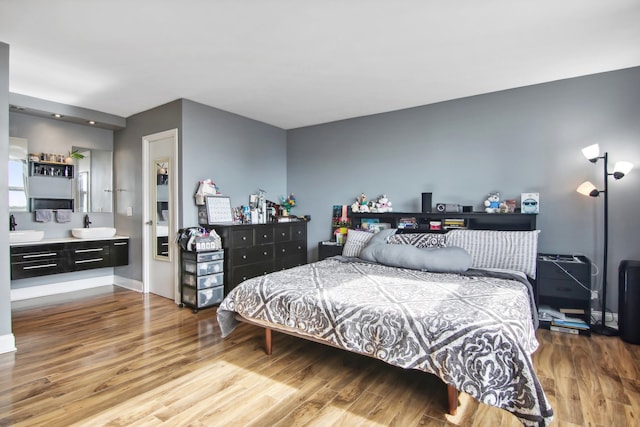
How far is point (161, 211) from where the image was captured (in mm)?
4398

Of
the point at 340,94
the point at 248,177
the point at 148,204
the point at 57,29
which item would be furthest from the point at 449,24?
the point at 148,204

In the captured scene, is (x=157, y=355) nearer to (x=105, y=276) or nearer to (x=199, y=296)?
(x=199, y=296)

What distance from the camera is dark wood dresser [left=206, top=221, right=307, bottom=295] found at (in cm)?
405

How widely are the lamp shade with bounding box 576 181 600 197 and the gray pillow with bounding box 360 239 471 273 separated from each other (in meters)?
1.31

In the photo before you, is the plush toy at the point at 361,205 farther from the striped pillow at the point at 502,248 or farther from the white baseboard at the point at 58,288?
the white baseboard at the point at 58,288

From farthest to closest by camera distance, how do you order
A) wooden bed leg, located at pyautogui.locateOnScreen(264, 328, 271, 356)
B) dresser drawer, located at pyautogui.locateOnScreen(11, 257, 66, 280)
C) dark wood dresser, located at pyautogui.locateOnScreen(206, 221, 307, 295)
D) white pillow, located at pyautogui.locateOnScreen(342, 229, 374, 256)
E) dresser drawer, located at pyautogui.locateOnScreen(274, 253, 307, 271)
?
dresser drawer, located at pyautogui.locateOnScreen(274, 253, 307, 271)
dark wood dresser, located at pyautogui.locateOnScreen(206, 221, 307, 295)
white pillow, located at pyautogui.locateOnScreen(342, 229, 374, 256)
dresser drawer, located at pyautogui.locateOnScreen(11, 257, 66, 280)
wooden bed leg, located at pyautogui.locateOnScreen(264, 328, 271, 356)

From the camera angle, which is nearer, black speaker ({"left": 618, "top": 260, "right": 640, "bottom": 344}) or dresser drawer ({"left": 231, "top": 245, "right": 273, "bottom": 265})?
black speaker ({"left": 618, "top": 260, "right": 640, "bottom": 344})

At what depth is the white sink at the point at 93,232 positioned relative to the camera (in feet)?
14.9

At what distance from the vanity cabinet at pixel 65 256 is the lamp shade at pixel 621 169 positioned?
19.6 ft

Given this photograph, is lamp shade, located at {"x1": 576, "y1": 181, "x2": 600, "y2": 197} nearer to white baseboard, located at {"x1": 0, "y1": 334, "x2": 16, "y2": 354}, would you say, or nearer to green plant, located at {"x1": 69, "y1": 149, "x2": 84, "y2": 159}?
white baseboard, located at {"x1": 0, "y1": 334, "x2": 16, "y2": 354}

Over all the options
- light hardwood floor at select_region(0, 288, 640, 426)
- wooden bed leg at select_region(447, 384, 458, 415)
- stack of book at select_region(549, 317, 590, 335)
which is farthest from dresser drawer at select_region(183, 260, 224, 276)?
stack of book at select_region(549, 317, 590, 335)

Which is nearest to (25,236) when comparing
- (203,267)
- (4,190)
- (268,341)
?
(4,190)

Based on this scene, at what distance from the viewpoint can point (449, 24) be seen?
7.88ft

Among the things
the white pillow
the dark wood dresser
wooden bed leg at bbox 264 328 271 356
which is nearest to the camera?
wooden bed leg at bbox 264 328 271 356
